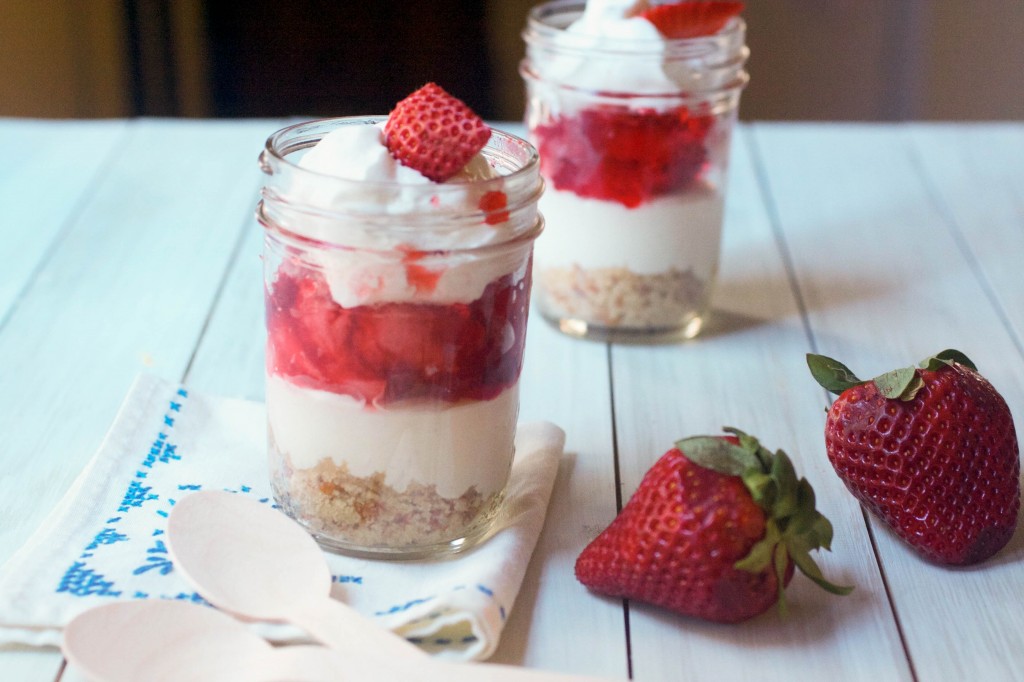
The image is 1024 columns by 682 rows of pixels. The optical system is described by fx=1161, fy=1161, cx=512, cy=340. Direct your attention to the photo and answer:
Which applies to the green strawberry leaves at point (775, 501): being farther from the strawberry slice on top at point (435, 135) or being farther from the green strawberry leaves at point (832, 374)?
the strawberry slice on top at point (435, 135)

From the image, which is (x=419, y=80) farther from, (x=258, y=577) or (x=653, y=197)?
(x=258, y=577)

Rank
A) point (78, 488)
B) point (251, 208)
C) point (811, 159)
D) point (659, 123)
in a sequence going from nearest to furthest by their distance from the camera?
point (78, 488)
point (659, 123)
point (251, 208)
point (811, 159)

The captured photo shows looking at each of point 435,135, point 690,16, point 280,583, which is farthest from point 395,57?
point 280,583

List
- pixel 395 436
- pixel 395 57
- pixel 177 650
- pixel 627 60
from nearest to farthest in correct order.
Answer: pixel 177 650, pixel 395 436, pixel 627 60, pixel 395 57

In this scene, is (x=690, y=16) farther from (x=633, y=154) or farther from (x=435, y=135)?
(x=435, y=135)

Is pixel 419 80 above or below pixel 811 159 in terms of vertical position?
below

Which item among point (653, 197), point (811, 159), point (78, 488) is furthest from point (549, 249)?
point (811, 159)

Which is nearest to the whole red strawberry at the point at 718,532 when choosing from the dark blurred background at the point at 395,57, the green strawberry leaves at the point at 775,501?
the green strawberry leaves at the point at 775,501
